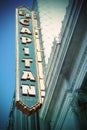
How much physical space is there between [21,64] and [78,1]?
122 inches

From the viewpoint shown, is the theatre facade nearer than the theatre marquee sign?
No

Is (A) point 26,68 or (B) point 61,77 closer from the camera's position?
(A) point 26,68

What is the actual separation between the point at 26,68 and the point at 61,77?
4.47ft

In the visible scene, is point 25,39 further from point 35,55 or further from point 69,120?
point 69,120

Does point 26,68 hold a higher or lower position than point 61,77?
higher

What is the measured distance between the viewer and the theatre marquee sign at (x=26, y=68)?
25.2 feet

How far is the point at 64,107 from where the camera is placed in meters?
9.21

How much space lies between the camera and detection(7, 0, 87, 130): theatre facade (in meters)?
7.84

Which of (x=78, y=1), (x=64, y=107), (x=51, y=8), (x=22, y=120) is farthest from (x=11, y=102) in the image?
(x=78, y=1)

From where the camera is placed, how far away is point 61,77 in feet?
29.9

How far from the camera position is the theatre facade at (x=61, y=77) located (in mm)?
7844

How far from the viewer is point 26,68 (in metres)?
8.93

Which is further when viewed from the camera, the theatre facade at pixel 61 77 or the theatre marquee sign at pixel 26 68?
the theatre facade at pixel 61 77

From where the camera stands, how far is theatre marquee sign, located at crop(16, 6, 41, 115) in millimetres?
7686
